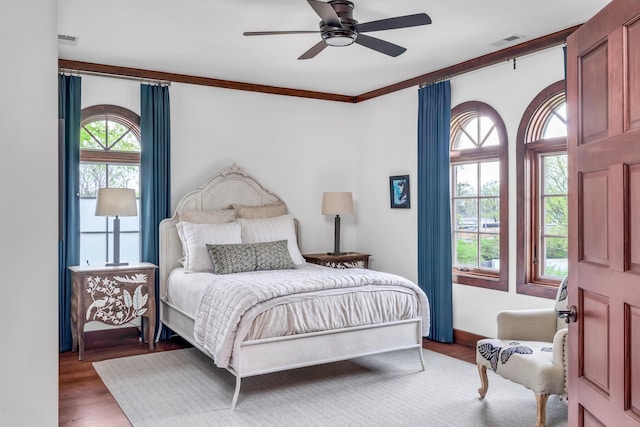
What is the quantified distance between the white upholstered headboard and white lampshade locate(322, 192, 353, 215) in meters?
0.53

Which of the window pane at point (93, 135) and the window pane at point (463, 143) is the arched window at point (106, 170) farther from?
the window pane at point (463, 143)

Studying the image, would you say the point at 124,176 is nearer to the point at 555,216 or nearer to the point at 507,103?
the point at 507,103

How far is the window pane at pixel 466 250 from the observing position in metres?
5.08

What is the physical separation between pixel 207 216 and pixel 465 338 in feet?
9.10

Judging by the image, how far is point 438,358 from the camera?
462 centimetres

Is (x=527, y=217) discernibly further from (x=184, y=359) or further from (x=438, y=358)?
(x=184, y=359)

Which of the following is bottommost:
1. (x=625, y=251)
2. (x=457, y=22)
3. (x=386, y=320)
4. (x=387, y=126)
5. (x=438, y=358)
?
(x=438, y=358)

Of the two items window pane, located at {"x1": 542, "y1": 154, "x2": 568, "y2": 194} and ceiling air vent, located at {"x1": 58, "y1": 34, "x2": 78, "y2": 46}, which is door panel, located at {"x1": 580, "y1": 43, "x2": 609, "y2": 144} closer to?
window pane, located at {"x1": 542, "y1": 154, "x2": 568, "y2": 194}

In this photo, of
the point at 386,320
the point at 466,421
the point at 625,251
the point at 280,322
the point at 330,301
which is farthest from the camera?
the point at 386,320

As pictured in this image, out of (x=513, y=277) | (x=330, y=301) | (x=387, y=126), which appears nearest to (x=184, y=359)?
(x=330, y=301)

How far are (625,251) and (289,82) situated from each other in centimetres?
462

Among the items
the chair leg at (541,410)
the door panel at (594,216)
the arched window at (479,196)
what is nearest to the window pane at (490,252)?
the arched window at (479,196)

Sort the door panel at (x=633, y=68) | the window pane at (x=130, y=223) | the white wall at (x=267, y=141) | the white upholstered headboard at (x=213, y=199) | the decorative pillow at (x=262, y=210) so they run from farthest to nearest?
1. the decorative pillow at (x=262, y=210)
2. the white wall at (x=267, y=141)
3. the window pane at (x=130, y=223)
4. the white upholstered headboard at (x=213, y=199)
5. the door panel at (x=633, y=68)

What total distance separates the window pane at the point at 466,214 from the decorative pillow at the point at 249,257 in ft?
5.62
